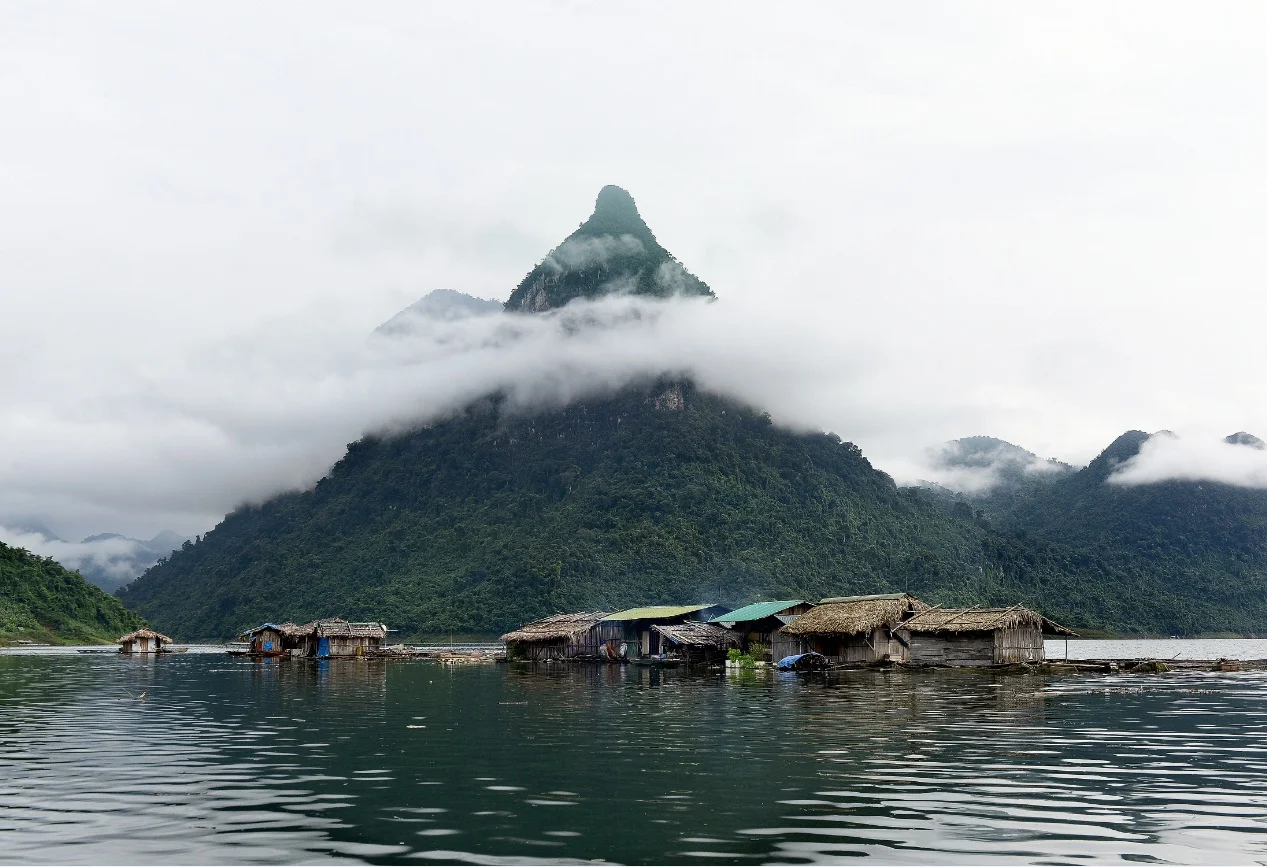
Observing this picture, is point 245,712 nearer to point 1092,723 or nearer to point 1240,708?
point 1092,723

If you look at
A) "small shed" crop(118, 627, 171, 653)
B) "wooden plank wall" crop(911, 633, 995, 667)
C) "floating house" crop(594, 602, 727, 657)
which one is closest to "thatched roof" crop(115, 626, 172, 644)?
"small shed" crop(118, 627, 171, 653)

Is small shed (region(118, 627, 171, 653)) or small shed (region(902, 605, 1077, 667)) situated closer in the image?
small shed (region(902, 605, 1077, 667))

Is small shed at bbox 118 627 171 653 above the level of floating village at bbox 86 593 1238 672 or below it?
below

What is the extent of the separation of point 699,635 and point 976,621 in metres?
22.5

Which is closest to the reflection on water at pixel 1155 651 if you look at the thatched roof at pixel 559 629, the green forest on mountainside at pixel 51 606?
the thatched roof at pixel 559 629

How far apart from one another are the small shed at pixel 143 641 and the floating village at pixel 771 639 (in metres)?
0.14

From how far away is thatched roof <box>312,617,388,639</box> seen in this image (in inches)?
3620

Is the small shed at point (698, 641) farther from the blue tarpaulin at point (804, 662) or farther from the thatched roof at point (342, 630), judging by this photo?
the thatched roof at point (342, 630)

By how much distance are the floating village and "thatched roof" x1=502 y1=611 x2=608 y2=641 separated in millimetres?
108

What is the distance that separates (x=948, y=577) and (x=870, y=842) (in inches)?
5579

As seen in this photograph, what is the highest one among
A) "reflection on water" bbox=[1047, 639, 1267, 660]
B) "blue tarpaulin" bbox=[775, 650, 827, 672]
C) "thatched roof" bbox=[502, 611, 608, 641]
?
"thatched roof" bbox=[502, 611, 608, 641]

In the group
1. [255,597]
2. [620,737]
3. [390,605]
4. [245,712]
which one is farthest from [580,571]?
[620,737]

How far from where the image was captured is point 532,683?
5219cm

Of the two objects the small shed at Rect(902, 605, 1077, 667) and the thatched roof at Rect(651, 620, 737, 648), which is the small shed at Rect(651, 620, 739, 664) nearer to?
the thatched roof at Rect(651, 620, 737, 648)
